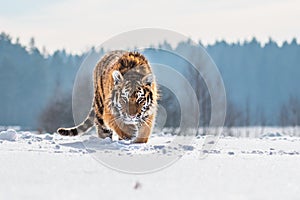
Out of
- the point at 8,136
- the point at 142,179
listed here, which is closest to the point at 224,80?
the point at 8,136

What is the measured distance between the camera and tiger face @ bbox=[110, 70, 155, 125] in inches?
284

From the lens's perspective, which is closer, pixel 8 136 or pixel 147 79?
pixel 147 79

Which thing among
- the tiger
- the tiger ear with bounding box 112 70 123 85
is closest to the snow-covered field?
the tiger

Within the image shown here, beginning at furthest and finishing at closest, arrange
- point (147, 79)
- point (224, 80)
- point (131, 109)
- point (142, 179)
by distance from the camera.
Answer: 1. point (224, 80)
2. point (147, 79)
3. point (131, 109)
4. point (142, 179)

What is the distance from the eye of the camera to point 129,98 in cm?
723

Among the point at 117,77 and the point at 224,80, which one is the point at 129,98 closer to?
the point at 117,77

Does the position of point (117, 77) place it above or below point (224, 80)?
below

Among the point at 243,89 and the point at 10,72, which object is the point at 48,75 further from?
the point at 243,89

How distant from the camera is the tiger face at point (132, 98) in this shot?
721 cm

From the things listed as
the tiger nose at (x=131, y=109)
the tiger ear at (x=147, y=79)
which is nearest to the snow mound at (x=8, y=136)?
the tiger nose at (x=131, y=109)

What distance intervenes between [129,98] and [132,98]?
4cm

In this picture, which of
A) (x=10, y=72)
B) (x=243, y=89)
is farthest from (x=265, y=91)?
(x=10, y=72)

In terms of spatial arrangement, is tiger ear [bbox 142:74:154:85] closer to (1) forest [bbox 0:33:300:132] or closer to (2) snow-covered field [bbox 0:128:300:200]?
(2) snow-covered field [bbox 0:128:300:200]

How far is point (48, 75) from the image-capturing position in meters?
87.4
